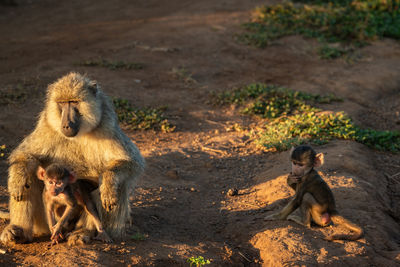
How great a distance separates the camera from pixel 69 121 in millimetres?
4488

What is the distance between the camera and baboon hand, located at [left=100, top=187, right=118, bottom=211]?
Result: 452cm

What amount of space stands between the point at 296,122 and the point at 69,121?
478 centimetres

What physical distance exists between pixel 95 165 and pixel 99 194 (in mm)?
318

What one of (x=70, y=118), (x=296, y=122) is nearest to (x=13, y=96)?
(x=70, y=118)

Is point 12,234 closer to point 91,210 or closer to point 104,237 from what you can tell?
point 91,210

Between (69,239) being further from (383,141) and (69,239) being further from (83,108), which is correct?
(383,141)

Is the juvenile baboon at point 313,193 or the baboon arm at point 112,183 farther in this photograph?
the juvenile baboon at point 313,193

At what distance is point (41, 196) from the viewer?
477 centimetres

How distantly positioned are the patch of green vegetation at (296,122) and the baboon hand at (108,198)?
365 cm

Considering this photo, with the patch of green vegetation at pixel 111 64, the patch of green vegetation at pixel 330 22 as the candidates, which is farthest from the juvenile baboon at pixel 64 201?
the patch of green vegetation at pixel 330 22

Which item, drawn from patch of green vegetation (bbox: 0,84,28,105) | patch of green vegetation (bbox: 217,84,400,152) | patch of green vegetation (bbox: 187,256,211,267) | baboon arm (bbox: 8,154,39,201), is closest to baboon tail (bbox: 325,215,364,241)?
patch of green vegetation (bbox: 187,256,211,267)

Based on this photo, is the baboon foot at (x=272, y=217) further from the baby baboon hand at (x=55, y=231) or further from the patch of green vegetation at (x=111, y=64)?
the patch of green vegetation at (x=111, y=64)

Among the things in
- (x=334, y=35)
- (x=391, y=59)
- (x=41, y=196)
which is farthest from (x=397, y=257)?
(x=334, y=35)

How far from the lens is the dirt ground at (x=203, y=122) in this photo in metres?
4.86
